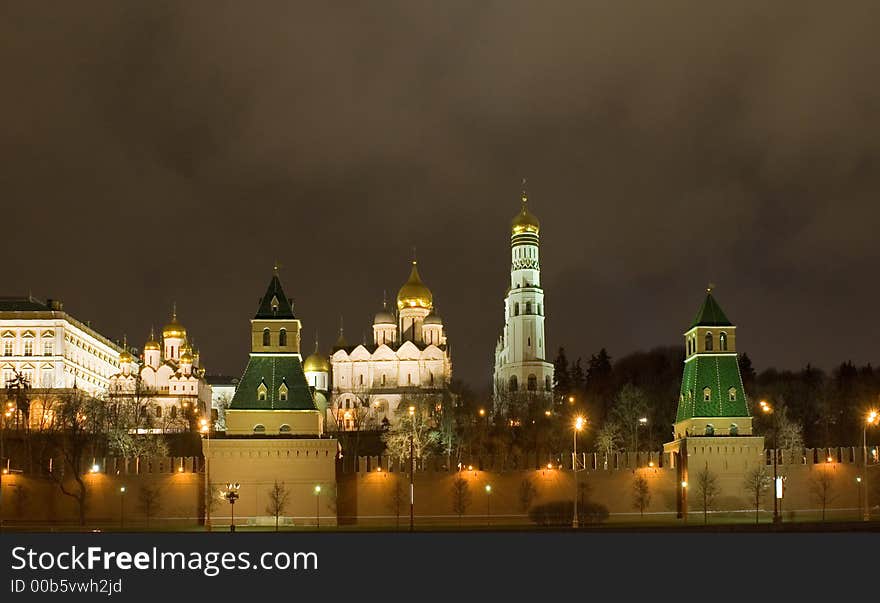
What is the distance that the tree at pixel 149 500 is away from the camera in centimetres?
7138

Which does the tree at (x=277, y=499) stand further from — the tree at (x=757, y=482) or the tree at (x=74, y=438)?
the tree at (x=757, y=482)

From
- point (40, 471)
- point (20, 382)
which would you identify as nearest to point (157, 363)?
point (20, 382)

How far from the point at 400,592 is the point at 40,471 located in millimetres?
31027

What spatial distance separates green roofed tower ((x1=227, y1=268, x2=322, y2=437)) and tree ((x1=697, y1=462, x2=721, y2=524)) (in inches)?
756

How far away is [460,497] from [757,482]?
48.3 ft

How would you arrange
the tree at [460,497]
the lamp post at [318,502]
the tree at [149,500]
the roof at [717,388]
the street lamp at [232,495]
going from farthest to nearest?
the roof at [717,388], the tree at [460,497], the tree at [149,500], the lamp post at [318,502], the street lamp at [232,495]

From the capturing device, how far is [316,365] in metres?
121

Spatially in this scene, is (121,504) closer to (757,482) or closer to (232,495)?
(232,495)

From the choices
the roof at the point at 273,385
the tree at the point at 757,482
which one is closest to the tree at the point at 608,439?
the tree at the point at 757,482

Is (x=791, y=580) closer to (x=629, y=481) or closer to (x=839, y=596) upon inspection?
(x=839, y=596)

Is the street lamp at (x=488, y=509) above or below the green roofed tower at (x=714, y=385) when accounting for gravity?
below

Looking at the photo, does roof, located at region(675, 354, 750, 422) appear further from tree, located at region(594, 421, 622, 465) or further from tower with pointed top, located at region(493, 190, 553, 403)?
tower with pointed top, located at region(493, 190, 553, 403)

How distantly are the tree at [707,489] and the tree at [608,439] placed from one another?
9352 mm

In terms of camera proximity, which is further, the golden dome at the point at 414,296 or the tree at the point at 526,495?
the golden dome at the point at 414,296
